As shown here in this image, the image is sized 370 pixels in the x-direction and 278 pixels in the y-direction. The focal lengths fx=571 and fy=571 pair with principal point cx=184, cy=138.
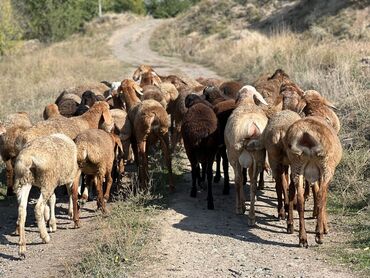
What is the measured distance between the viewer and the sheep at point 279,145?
849 centimetres

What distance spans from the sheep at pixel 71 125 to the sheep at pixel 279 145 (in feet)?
11.6

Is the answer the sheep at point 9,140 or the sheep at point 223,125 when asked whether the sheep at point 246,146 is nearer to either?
the sheep at point 223,125

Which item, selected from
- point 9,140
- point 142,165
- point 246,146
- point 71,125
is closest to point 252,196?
point 246,146

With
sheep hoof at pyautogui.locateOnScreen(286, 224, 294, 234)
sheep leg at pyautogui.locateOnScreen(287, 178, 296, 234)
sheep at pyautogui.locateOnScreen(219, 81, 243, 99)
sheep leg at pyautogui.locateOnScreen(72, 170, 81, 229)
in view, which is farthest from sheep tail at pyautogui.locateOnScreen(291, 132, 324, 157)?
sheep at pyautogui.locateOnScreen(219, 81, 243, 99)

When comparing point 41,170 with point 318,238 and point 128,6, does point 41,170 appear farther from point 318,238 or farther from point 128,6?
point 128,6

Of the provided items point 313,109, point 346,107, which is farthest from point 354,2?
point 313,109

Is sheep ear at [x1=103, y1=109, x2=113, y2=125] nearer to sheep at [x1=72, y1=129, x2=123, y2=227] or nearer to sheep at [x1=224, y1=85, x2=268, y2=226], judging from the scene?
sheep at [x1=72, y1=129, x2=123, y2=227]

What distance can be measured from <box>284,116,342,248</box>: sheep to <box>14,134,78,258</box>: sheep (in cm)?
336

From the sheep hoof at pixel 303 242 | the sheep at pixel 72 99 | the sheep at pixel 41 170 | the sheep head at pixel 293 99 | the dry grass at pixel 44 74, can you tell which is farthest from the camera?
the dry grass at pixel 44 74

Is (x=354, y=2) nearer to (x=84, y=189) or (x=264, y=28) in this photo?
(x=264, y=28)

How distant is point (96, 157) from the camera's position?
30.9ft

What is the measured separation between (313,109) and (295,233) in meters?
2.71

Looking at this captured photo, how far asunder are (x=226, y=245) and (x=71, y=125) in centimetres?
398

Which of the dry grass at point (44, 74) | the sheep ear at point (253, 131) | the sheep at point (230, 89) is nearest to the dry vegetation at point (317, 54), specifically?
the sheep ear at point (253, 131)
